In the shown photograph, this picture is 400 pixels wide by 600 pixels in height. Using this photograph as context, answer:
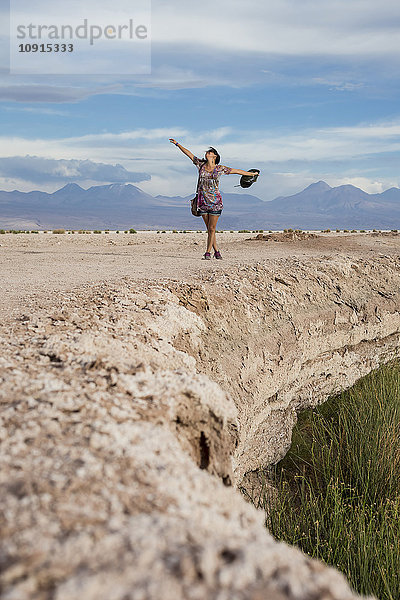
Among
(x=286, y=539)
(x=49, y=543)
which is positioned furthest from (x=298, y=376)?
(x=49, y=543)

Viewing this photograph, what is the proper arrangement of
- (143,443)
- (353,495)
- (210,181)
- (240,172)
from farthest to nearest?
1. (240,172)
2. (210,181)
3. (353,495)
4. (143,443)

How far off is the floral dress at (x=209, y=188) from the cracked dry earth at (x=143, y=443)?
393 cm

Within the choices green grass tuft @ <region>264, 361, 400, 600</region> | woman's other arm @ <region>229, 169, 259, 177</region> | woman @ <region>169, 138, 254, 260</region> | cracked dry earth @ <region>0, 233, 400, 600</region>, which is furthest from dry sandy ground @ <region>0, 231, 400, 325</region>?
green grass tuft @ <region>264, 361, 400, 600</region>

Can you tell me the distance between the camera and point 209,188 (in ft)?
33.1

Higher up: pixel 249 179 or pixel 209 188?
pixel 249 179

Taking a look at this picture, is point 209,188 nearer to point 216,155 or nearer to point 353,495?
point 216,155

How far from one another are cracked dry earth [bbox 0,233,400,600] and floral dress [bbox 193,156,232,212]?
3.93 metres

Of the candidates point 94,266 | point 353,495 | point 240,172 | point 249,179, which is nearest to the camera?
point 353,495

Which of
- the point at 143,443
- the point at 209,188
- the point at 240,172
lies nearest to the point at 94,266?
the point at 209,188

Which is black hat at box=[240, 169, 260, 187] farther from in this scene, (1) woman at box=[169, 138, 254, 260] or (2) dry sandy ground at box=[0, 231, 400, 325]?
(2) dry sandy ground at box=[0, 231, 400, 325]

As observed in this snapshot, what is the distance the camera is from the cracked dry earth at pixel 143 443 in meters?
1.50

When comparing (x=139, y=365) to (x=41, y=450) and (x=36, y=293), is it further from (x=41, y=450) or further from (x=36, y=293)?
(x=36, y=293)

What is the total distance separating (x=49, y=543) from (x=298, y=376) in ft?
18.4

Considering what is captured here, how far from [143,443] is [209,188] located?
27.2 ft
